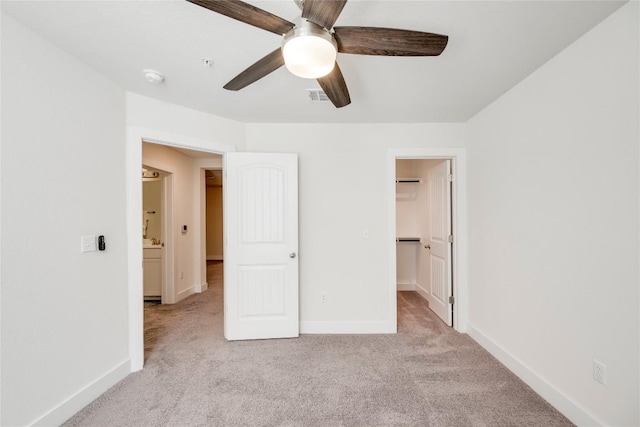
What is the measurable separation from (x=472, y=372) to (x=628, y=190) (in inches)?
→ 66.6

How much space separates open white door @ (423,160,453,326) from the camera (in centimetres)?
307

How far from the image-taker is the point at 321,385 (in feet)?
6.67

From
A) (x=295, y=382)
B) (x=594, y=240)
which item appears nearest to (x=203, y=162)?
(x=295, y=382)

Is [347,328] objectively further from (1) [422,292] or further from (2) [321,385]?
(1) [422,292]

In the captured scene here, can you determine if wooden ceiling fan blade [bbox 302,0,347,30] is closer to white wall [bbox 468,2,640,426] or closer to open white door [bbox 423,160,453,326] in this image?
white wall [bbox 468,2,640,426]

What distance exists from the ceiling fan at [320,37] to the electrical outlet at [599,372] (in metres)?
1.96

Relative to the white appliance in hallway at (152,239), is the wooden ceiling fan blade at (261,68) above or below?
above

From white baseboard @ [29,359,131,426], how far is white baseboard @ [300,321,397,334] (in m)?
1.64

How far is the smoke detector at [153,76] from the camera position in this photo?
191 centimetres

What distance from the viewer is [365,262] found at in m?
2.99

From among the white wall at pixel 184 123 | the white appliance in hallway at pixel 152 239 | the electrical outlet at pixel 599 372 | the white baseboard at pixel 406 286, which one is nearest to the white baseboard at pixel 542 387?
the electrical outlet at pixel 599 372

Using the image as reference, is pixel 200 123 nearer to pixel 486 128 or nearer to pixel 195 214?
pixel 195 214

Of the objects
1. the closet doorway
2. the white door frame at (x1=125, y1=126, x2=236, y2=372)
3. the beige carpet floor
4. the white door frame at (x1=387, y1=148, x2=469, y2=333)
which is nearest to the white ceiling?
the white door frame at (x1=125, y1=126, x2=236, y2=372)

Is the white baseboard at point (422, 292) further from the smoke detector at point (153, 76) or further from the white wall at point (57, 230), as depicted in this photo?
the smoke detector at point (153, 76)
